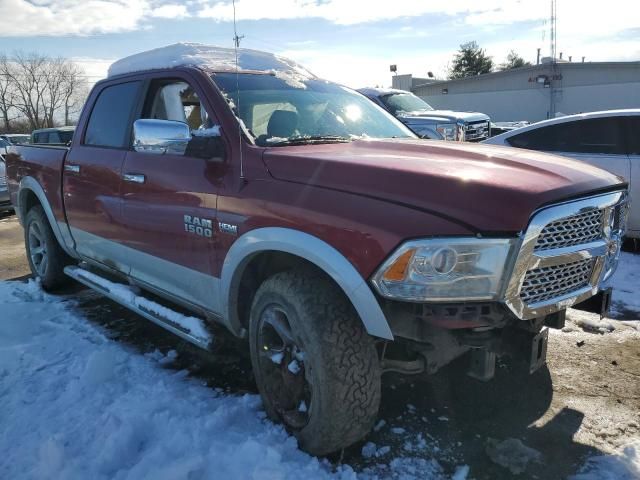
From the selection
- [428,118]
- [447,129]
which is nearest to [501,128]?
[428,118]

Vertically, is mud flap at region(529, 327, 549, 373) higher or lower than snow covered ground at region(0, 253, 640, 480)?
higher

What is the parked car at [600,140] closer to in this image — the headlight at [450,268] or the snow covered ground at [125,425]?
the headlight at [450,268]

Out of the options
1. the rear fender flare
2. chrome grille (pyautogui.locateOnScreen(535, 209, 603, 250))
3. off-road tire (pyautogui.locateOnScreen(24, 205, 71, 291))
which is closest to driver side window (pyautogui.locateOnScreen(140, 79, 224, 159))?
the rear fender flare

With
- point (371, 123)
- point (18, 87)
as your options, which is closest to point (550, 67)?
point (371, 123)

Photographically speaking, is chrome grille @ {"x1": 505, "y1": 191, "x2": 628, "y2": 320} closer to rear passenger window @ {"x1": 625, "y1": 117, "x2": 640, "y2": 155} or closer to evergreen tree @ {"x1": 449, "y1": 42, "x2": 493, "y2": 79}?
rear passenger window @ {"x1": 625, "y1": 117, "x2": 640, "y2": 155}

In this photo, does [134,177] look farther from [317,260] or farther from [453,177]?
[453,177]

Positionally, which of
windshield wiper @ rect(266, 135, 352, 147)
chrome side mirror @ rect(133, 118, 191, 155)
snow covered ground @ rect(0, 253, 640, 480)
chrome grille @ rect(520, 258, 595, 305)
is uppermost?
chrome side mirror @ rect(133, 118, 191, 155)

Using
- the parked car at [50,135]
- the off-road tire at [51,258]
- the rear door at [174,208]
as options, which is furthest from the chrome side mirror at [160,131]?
the parked car at [50,135]

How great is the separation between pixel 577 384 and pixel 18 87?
5580 cm

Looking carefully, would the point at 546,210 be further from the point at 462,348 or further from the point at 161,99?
the point at 161,99

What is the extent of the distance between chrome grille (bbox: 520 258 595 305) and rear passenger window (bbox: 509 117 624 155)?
14.5 ft

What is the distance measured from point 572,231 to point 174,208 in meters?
2.19

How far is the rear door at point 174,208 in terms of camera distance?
3156 mm

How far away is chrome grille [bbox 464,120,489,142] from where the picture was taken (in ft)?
39.4
